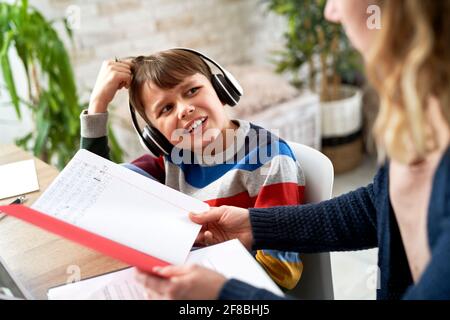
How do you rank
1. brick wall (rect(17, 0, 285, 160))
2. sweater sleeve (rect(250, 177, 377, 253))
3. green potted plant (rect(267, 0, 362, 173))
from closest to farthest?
sweater sleeve (rect(250, 177, 377, 253)) → brick wall (rect(17, 0, 285, 160)) → green potted plant (rect(267, 0, 362, 173))

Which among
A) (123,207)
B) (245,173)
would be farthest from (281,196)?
(123,207)

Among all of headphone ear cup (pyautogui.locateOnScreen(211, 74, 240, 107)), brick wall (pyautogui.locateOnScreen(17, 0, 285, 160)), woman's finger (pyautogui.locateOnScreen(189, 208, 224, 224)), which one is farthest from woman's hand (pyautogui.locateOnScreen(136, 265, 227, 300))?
brick wall (pyautogui.locateOnScreen(17, 0, 285, 160))

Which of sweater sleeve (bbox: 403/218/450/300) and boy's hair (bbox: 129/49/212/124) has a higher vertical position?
boy's hair (bbox: 129/49/212/124)

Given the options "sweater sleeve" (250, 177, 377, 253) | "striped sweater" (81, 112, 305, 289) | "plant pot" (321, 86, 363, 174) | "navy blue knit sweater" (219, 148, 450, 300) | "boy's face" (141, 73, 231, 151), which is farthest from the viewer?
"plant pot" (321, 86, 363, 174)

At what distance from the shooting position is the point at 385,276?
0.78 meters

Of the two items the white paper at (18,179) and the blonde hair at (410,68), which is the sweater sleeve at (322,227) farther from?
the white paper at (18,179)

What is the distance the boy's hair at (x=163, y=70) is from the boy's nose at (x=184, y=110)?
6cm

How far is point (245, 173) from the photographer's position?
1044mm

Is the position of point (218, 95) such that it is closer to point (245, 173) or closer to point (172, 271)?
point (245, 173)

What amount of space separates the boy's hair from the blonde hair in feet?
1.91

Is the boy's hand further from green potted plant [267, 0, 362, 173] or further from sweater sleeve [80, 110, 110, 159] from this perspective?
green potted plant [267, 0, 362, 173]

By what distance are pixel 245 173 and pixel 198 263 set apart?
1.08 ft

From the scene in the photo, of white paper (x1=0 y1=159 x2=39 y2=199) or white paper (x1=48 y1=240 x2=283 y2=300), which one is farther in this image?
white paper (x1=0 y1=159 x2=39 y2=199)

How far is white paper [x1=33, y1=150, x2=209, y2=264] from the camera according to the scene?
29.6 inches
